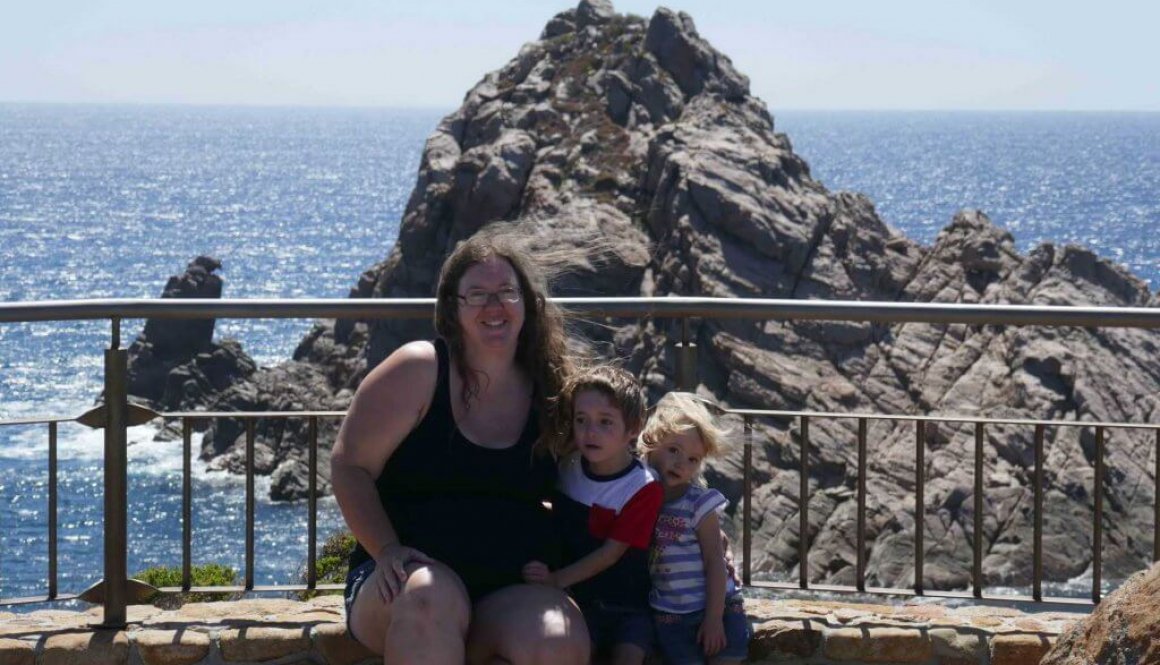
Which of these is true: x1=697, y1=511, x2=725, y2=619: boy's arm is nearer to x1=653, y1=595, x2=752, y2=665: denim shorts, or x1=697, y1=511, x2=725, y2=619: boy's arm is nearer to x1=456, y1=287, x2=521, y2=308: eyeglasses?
x1=653, y1=595, x2=752, y2=665: denim shorts

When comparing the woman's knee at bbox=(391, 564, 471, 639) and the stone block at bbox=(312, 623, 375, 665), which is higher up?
the woman's knee at bbox=(391, 564, 471, 639)

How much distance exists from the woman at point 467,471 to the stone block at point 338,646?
2.70ft

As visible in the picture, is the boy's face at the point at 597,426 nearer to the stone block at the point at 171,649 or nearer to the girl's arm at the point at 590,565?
the girl's arm at the point at 590,565

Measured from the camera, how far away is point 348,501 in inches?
171

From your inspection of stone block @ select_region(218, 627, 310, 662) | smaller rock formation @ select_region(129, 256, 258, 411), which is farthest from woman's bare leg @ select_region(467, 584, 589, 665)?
smaller rock formation @ select_region(129, 256, 258, 411)

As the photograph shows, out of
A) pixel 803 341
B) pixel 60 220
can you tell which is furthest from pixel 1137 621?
pixel 60 220

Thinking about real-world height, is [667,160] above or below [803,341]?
above

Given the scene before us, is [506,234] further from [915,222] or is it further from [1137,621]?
[915,222]

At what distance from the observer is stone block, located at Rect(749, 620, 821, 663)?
535cm

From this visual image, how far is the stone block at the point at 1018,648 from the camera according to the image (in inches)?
211

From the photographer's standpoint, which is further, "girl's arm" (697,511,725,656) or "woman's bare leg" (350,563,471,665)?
"girl's arm" (697,511,725,656)

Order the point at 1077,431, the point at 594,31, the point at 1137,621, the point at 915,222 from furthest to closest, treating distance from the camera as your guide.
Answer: the point at 915,222
the point at 594,31
the point at 1077,431
the point at 1137,621

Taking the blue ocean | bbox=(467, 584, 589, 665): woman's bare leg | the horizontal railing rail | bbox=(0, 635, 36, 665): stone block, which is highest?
the horizontal railing rail

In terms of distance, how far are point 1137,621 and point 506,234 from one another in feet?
6.62
